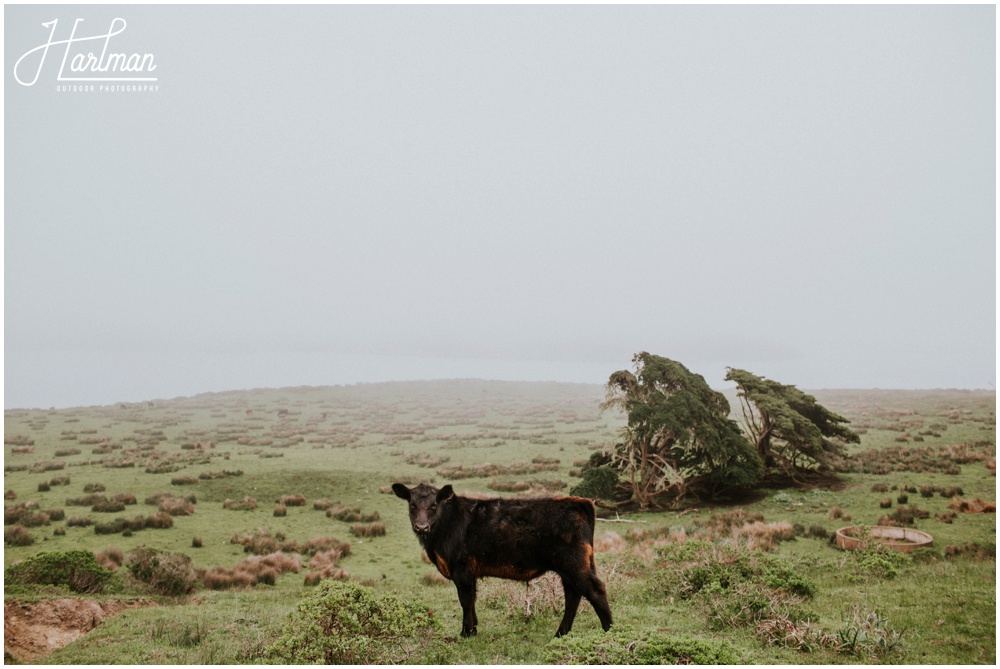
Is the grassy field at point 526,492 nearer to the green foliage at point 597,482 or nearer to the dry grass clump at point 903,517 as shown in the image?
the dry grass clump at point 903,517

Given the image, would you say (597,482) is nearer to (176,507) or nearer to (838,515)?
(838,515)

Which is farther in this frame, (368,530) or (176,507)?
(176,507)

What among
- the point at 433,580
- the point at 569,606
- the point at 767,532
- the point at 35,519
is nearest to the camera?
the point at 569,606

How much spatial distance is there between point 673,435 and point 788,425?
4981 millimetres

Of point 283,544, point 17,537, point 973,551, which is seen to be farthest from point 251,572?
point 973,551

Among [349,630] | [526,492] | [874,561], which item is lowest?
[526,492]

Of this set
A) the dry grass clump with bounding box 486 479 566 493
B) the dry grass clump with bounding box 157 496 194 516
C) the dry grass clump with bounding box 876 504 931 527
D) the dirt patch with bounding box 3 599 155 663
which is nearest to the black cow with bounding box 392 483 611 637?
the dirt patch with bounding box 3 599 155 663

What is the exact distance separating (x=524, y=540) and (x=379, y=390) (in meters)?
82.1

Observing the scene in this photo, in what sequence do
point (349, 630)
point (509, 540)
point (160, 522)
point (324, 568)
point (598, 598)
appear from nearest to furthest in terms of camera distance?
point (598, 598) → point (349, 630) → point (509, 540) → point (324, 568) → point (160, 522)

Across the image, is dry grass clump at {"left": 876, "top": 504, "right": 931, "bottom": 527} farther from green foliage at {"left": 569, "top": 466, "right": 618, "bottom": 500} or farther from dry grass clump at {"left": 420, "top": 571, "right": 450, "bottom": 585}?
dry grass clump at {"left": 420, "top": 571, "right": 450, "bottom": 585}

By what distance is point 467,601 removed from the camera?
24.9 ft

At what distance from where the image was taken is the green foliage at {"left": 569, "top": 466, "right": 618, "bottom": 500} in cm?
1970

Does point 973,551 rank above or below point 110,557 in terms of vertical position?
above

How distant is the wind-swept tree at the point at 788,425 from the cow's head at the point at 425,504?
1778cm
